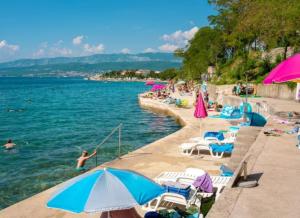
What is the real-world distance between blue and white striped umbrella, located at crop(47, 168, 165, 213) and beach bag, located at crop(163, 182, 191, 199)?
2787 millimetres

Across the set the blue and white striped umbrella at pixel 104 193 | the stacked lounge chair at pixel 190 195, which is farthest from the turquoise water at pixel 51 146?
the blue and white striped umbrella at pixel 104 193

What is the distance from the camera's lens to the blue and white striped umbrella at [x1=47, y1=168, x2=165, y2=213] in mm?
4504

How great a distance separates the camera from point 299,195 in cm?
580

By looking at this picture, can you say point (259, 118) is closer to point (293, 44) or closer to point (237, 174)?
point (237, 174)

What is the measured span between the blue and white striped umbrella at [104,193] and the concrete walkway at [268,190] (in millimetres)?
1104

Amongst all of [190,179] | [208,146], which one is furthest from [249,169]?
[208,146]

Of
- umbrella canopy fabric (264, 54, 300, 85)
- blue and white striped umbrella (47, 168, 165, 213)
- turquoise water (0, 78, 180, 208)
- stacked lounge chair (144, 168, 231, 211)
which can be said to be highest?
umbrella canopy fabric (264, 54, 300, 85)

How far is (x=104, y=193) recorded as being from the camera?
4609mm

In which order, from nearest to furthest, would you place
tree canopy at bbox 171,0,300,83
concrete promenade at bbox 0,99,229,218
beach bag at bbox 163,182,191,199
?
beach bag at bbox 163,182,191,199, concrete promenade at bbox 0,99,229,218, tree canopy at bbox 171,0,300,83

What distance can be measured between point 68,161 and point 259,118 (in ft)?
30.4

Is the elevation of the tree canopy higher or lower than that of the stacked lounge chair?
higher

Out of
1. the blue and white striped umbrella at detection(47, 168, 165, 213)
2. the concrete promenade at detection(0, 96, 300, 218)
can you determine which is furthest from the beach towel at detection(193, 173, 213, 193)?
the blue and white striped umbrella at detection(47, 168, 165, 213)

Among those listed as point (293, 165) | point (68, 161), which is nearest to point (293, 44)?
point (68, 161)

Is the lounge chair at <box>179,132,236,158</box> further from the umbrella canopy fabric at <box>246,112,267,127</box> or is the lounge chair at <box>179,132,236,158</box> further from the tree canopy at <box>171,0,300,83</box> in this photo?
the tree canopy at <box>171,0,300,83</box>
